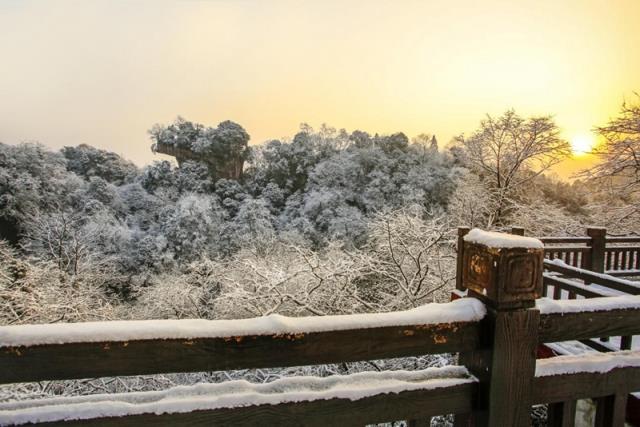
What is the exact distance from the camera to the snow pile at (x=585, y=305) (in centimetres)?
109

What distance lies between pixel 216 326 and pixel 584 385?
4.16 feet

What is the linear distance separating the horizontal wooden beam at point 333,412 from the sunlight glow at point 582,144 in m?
13.4

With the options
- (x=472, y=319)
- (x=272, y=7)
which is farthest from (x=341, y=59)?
(x=472, y=319)

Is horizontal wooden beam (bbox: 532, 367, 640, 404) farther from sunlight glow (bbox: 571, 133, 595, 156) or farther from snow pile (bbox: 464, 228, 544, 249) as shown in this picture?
sunlight glow (bbox: 571, 133, 595, 156)

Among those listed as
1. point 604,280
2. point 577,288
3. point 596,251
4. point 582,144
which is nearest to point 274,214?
point 582,144

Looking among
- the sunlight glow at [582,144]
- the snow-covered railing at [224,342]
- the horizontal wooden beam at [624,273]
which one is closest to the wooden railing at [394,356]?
the snow-covered railing at [224,342]

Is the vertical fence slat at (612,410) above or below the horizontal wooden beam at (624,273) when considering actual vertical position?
above

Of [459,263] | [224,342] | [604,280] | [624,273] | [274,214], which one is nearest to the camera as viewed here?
[224,342]

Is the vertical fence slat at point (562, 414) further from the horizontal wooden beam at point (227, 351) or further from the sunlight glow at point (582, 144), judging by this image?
the sunlight glow at point (582, 144)

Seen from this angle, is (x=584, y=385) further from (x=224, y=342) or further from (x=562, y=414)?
(x=224, y=342)

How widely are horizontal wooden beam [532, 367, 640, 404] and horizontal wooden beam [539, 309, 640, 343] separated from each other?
0.45 feet

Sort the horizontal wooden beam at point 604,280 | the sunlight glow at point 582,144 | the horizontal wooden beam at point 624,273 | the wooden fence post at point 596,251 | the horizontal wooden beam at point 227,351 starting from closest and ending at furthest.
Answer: the horizontal wooden beam at point 227,351, the horizontal wooden beam at point 604,280, the wooden fence post at point 596,251, the horizontal wooden beam at point 624,273, the sunlight glow at point 582,144

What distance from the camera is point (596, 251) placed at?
556cm

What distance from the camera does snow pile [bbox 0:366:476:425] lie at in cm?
84
